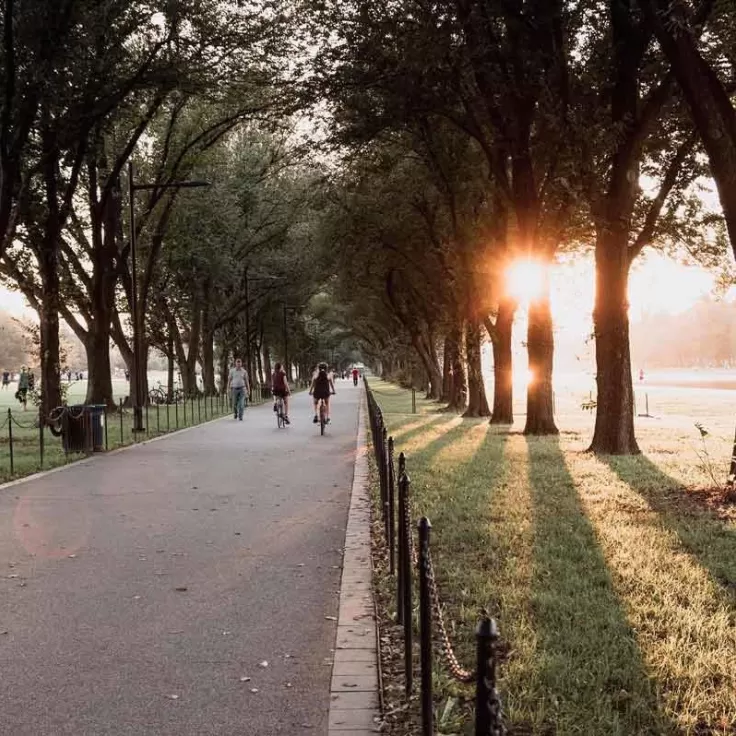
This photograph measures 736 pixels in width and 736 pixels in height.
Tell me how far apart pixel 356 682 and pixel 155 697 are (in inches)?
38.2

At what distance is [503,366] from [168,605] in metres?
18.5

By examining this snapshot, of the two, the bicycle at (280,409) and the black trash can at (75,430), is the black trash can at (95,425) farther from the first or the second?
the bicycle at (280,409)

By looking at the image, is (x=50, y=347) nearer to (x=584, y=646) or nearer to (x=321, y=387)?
(x=321, y=387)

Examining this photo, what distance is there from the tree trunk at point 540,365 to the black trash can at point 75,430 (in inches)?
346

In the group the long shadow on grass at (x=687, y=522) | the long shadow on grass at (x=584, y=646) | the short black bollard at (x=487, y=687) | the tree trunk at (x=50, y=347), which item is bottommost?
the long shadow on grass at (x=687, y=522)

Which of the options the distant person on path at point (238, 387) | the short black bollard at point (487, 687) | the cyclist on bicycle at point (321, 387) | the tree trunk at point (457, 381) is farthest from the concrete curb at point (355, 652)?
the tree trunk at point (457, 381)

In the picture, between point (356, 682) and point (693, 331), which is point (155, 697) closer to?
point (356, 682)

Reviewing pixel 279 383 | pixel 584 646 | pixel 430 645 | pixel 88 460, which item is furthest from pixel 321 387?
pixel 430 645

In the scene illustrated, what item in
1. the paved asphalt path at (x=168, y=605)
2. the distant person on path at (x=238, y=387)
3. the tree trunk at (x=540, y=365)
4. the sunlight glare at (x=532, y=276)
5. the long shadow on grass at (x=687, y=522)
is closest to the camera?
the paved asphalt path at (x=168, y=605)

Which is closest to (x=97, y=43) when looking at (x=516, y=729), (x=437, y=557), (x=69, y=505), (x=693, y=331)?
(x=69, y=505)

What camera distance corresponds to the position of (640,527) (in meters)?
7.80

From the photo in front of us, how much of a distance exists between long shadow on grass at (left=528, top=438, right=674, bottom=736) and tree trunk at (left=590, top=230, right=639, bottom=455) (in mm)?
6493

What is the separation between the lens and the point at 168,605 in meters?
5.82

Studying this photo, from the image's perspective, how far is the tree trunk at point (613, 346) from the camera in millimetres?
13648
